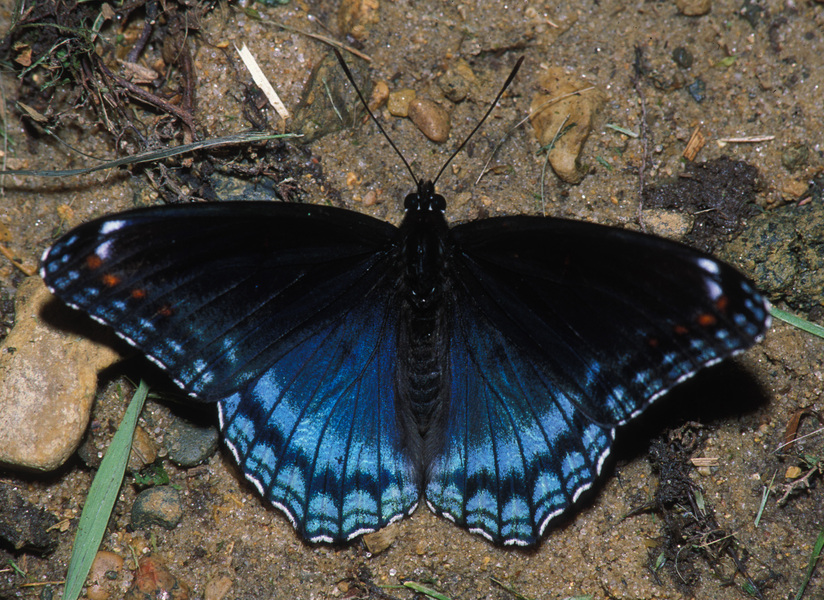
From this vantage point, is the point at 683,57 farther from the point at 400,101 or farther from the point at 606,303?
the point at 606,303

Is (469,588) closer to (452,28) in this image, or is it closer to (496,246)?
(496,246)

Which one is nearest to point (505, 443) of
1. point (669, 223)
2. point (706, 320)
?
point (706, 320)

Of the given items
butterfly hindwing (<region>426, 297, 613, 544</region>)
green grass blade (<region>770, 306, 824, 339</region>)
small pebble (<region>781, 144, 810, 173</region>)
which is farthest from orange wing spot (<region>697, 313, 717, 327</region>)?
small pebble (<region>781, 144, 810, 173</region>)

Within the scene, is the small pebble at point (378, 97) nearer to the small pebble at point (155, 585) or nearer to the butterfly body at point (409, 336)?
the butterfly body at point (409, 336)

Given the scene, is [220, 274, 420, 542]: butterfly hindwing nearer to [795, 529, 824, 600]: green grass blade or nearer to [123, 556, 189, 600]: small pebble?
[123, 556, 189, 600]: small pebble

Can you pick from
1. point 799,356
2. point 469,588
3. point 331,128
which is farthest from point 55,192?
point 799,356

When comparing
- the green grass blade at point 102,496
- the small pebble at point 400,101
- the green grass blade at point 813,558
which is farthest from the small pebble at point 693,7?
the green grass blade at point 102,496
